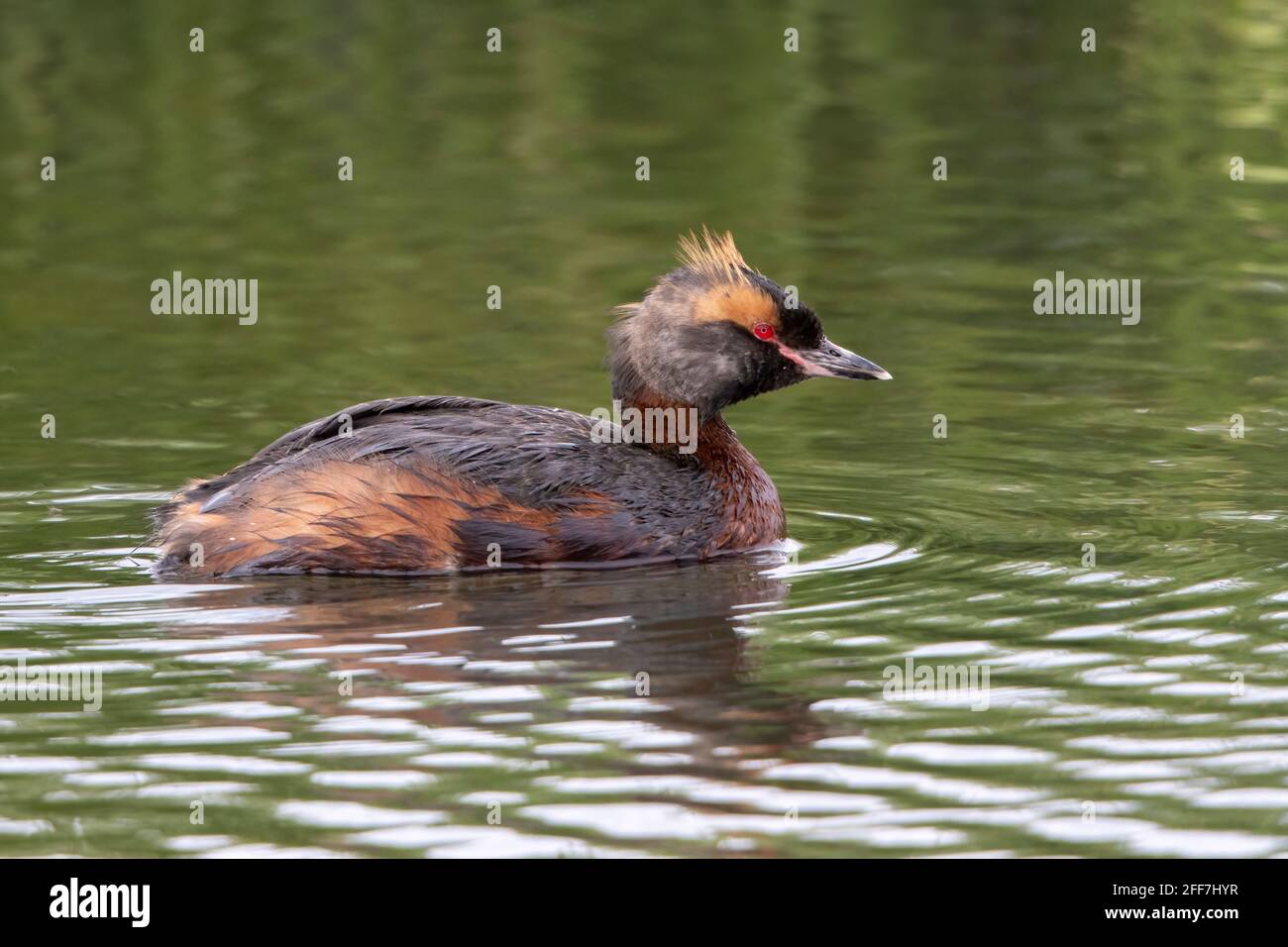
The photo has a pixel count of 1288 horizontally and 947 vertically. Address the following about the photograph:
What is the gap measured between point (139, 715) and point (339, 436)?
103 inches

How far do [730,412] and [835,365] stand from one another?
109 inches

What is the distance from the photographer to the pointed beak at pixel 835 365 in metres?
11.2

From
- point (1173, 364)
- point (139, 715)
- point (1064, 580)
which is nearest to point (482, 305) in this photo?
point (1173, 364)

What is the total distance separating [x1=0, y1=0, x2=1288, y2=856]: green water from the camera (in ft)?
24.8

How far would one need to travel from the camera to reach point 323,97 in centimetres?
2480
